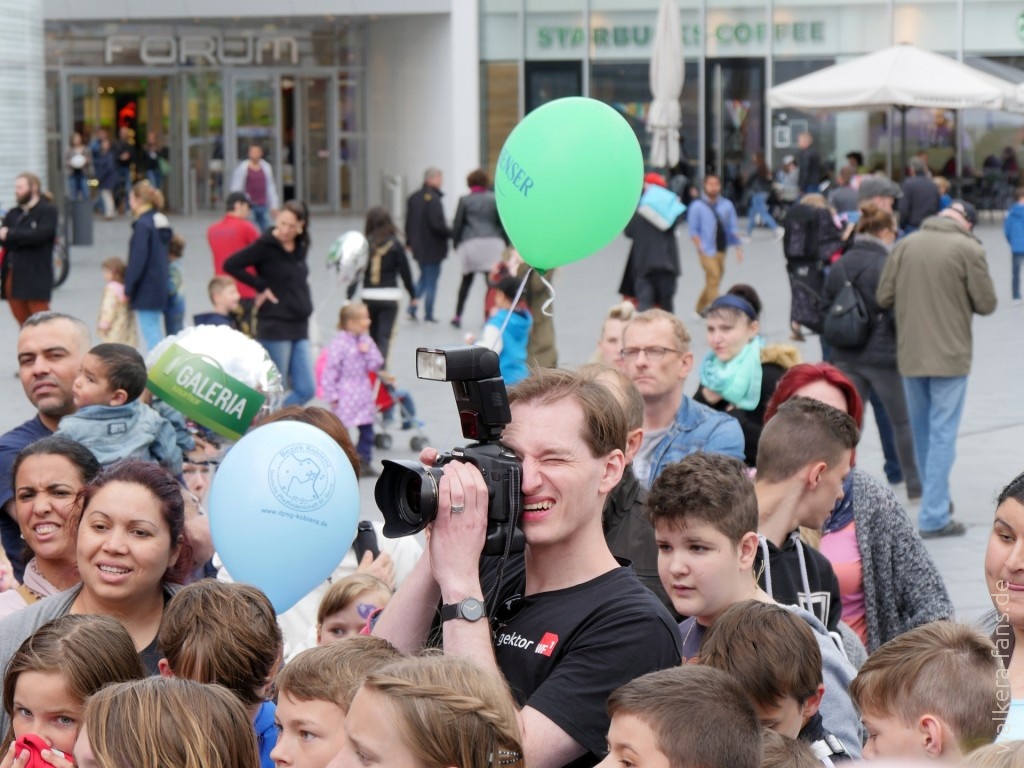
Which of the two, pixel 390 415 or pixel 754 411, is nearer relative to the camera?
pixel 754 411

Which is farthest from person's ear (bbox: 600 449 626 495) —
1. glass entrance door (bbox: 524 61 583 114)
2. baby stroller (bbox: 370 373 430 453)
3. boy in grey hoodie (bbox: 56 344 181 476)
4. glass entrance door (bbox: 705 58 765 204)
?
glass entrance door (bbox: 524 61 583 114)

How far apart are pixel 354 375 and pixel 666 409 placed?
505cm

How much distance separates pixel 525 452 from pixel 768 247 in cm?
2435

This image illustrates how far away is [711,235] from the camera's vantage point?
59.9 feet

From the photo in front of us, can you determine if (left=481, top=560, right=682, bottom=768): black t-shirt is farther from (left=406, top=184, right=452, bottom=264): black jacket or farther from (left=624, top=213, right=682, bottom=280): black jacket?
(left=406, top=184, right=452, bottom=264): black jacket

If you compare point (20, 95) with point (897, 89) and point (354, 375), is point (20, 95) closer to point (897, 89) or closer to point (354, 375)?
point (897, 89)

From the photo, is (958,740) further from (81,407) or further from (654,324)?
(81,407)

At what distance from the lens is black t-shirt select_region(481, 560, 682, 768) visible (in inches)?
110

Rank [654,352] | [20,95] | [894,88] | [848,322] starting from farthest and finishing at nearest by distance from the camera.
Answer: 1. [894,88]
2. [20,95]
3. [848,322]
4. [654,352]

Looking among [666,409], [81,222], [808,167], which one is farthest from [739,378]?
[808,167]

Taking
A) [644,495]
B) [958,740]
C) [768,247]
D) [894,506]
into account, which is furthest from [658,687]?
[768,247]

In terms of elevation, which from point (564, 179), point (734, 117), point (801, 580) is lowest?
point (801, 580)

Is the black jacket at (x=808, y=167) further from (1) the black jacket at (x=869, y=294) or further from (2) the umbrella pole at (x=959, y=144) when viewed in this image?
(1) the black jacket at (x=869, y=294)

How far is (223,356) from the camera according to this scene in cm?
572
